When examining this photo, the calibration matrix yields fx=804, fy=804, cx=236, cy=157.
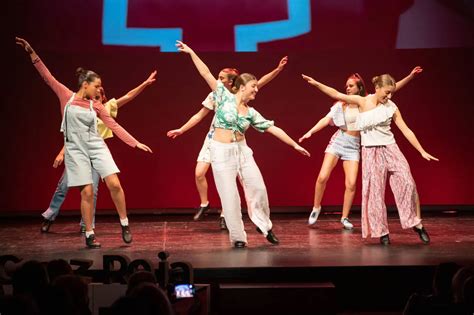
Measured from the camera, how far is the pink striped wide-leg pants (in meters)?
6.64

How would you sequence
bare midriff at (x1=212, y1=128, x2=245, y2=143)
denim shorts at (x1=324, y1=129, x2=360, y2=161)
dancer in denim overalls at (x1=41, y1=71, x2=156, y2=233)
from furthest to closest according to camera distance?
denim shorts at (x1=324, y1=129, x2=360, y2=161), dancer in denim overalls at (x1=41, y1=71, x2=156, y2=233), bare midriff at (x1=212, y1=128, x2=245, y2=143)

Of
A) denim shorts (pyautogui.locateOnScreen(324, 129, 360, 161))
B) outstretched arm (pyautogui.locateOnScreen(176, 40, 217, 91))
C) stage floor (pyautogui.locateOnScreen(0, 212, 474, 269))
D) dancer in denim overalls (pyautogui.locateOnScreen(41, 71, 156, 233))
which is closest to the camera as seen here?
stage floor (pyautogui.locateOnScreen(0, 212, 474, 269))

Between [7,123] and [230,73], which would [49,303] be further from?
[7,123]

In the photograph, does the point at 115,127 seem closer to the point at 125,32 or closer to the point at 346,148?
the point at 346,148

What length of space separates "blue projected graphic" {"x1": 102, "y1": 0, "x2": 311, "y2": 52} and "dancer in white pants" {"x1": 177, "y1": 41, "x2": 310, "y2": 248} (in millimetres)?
2550

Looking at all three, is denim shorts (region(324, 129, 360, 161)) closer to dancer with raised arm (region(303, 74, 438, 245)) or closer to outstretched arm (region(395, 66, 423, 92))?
outstretched arm (region(395, 66, 423, 92))

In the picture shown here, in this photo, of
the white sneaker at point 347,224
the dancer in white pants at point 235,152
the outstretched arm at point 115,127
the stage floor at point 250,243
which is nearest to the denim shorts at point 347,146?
the white sneaker at point 347,224

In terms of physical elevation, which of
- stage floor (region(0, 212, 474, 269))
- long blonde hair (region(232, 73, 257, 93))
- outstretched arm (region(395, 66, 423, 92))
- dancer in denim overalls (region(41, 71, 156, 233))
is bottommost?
stage floor (region(0, 212, 474, 269))

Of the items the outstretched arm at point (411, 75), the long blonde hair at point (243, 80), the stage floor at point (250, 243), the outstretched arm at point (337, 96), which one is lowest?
the stage floor at point (250, 243)

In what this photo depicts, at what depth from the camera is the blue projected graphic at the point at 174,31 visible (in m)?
8.93

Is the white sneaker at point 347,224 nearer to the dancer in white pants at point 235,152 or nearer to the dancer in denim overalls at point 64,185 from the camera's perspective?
the dancer in white pants at point 235,152

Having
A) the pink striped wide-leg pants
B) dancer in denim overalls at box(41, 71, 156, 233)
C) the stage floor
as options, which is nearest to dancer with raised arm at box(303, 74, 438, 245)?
the pink striped wide-leg pants

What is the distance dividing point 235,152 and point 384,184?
130 cm

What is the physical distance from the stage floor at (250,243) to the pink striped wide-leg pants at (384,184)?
199mm
